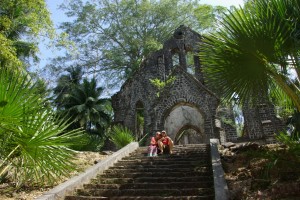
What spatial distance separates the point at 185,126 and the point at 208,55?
52.6ft

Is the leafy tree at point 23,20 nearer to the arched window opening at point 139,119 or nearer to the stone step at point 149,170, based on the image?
the stone step at point 149,170

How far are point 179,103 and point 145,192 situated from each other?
32.6 feet

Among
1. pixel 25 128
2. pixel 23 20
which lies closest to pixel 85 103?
pixel 23 20

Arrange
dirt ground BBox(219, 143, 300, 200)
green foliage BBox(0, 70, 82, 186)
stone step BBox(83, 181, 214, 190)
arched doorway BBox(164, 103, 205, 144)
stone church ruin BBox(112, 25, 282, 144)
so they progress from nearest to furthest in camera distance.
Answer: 1. green foliage BBox(0, 70, 82, 186)
2. dirt ground BBox(219, 143, 300, 200)
3. stone step BBox(83, 181, 214, 190)
4. stone church ruin BBox(112, 25, 282, 144)
5. arched doorway BBox(164, 103, 205, 144)

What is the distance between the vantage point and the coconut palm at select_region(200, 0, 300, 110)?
4.82 m

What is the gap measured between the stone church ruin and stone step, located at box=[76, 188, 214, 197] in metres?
6.36

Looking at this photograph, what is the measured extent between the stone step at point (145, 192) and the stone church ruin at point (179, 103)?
6359mm

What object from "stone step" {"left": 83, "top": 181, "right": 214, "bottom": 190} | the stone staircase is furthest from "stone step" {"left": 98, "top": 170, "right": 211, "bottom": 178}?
"stone step" {"left": 83, "top": 181, "right": 214, "bottom": 190}

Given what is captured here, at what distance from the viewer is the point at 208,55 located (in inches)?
232

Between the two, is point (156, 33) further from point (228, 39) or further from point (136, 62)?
point (228, 39)

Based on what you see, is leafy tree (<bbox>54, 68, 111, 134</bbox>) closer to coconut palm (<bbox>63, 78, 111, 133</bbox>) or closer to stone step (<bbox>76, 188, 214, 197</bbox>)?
coconut palm (<bbox>63, 78, 111, 133</bbox>)

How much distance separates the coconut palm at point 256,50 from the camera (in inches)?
190

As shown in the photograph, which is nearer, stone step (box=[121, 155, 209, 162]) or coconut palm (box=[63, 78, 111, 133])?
stone step (box=[121, 155, 209, 162])

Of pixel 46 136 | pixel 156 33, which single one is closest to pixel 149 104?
pixel 156 33
